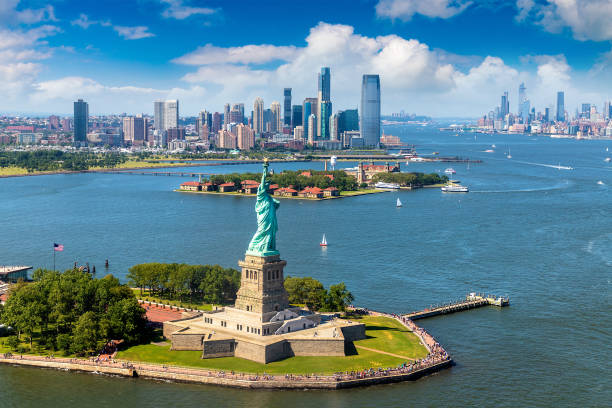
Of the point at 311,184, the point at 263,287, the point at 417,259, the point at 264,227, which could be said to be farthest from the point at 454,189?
the point at 263,287

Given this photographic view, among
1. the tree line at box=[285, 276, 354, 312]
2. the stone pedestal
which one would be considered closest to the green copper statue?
the stone pedestal

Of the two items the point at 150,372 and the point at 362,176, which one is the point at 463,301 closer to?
the point at 150,372

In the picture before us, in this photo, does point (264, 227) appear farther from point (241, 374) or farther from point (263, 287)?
point (241, 374)

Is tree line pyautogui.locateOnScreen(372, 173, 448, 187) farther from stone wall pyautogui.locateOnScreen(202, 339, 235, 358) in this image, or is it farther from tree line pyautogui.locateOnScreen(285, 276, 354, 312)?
stone wall pyautogui.locateOnScreen(202, 339, 235, 358)

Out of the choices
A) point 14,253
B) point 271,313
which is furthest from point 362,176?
point 271,313

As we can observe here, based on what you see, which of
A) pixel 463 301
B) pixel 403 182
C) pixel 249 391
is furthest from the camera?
pixel 403 182

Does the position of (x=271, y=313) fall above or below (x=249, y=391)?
above

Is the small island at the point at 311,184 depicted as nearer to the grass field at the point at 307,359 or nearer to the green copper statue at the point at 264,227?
the green copper statue at the point at 264,227
